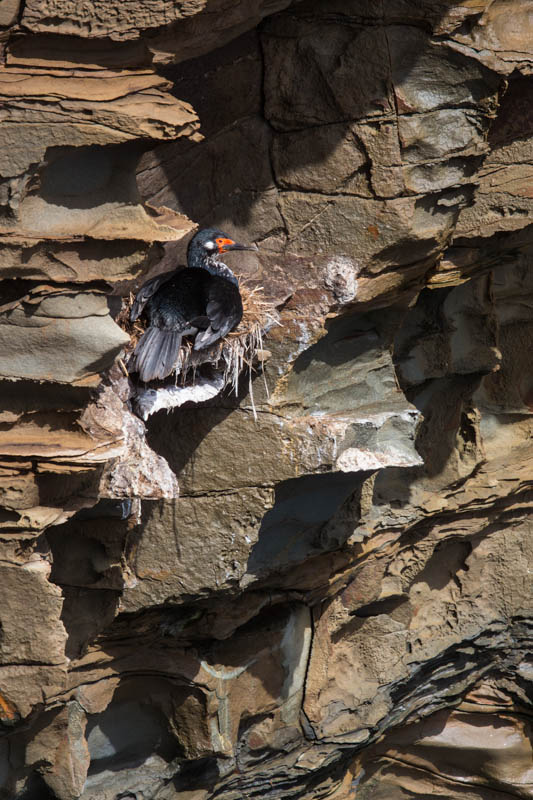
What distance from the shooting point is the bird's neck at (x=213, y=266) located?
4.28m

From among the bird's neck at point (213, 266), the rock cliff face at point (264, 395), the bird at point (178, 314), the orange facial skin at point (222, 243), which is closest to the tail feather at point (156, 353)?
the bird at point (178, 314)

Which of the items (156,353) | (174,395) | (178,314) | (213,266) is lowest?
(174,395)

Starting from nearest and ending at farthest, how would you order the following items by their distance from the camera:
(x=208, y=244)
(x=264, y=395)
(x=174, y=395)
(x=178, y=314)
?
(x=178, y=314) → (x=174, y=395) → (x=208, y=244) → (x=264, y=395)

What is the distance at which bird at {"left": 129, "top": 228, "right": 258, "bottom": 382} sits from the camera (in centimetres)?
402

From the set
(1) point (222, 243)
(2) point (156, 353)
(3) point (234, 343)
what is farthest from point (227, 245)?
(2) point (156, 353)

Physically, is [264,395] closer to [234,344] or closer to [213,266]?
[234,344]

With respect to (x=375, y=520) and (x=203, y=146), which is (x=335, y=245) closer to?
(x=203, y=146)

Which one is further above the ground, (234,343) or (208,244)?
(208,244)

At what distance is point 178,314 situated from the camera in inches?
158

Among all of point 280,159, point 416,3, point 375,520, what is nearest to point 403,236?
point 280,159

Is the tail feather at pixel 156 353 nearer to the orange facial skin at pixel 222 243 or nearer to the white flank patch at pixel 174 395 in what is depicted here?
the white flank patch at pixel 174 395

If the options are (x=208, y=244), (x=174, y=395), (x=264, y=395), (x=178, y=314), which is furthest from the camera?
(x=264, y=395)

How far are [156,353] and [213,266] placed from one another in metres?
0.50

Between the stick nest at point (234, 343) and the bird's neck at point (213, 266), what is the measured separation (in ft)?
0.34
